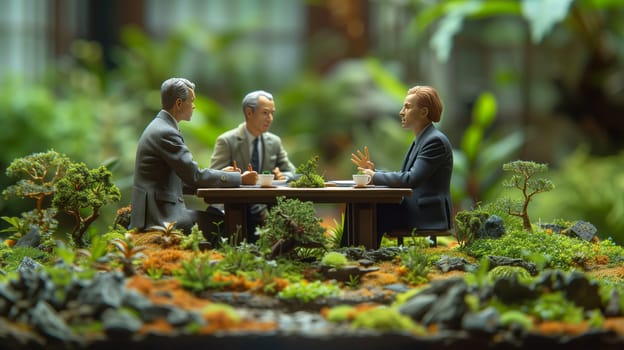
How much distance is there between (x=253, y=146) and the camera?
21.6ft

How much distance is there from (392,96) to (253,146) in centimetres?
588

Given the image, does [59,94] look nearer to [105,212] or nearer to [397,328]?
[105,212]

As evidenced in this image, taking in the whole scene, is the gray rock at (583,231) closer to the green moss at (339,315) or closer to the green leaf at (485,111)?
the green moss at (339,315)

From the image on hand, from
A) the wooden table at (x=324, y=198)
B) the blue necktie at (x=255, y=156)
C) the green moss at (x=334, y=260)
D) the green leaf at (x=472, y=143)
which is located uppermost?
the green leaf at (x=472, y=143)

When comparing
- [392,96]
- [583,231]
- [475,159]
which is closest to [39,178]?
[583,231]

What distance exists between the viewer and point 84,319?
4.07 metres

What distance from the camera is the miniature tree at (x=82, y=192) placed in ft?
19.1

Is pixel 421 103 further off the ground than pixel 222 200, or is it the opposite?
pixel 421 103

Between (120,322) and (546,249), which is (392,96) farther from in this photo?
(120,322)

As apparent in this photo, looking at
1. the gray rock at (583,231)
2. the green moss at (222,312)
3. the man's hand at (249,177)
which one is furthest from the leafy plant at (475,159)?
the green moss at (222,312)

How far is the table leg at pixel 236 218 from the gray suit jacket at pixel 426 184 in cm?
113

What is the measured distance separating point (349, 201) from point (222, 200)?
1.01 metres

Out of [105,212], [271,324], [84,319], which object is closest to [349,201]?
[271,324]

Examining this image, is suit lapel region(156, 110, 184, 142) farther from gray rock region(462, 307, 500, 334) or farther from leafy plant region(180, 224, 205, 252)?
gray rock region(462, 307, 500, 334)
